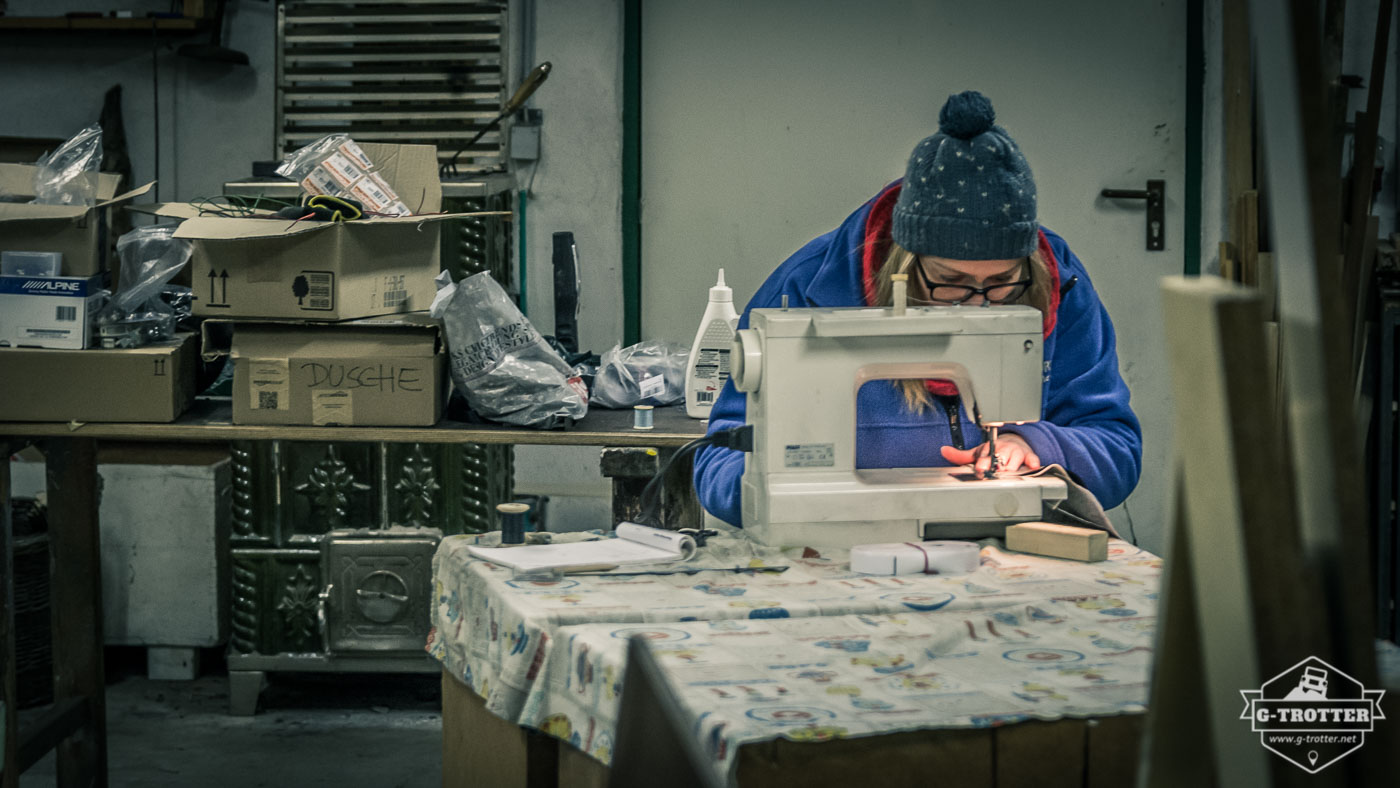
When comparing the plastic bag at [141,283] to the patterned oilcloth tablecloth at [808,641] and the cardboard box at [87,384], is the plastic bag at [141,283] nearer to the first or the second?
the cardboard box at [87,384]

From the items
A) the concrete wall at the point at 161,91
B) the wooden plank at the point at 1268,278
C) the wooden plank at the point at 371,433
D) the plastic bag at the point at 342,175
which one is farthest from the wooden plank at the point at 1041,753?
the concrete wall at the point at 161,91

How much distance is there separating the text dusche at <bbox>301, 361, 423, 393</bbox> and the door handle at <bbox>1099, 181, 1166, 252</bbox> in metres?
2.35

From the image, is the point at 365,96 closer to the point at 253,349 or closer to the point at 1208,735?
the point at 253,349

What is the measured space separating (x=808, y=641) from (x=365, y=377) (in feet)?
5.33

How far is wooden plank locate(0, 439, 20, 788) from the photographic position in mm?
2438

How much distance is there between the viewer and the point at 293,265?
267 centimetres

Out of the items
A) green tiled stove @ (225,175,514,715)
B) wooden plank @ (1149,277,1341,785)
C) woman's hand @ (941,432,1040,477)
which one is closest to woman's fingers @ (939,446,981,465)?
woman's hand @ (941,432,1040,477)

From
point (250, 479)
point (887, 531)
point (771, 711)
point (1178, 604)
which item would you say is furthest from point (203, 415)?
point (1178, 604)

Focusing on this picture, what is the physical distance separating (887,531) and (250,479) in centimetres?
209

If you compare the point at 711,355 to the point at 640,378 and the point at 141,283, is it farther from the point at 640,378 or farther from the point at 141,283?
the point at 141,283

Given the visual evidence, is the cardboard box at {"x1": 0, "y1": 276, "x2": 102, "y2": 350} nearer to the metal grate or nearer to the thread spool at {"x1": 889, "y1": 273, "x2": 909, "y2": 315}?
the metal grate

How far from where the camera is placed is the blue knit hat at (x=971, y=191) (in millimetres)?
1874

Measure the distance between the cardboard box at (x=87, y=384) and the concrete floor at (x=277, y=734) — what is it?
3.06 feet

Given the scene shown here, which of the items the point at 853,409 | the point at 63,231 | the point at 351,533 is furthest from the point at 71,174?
the point at 853,409
